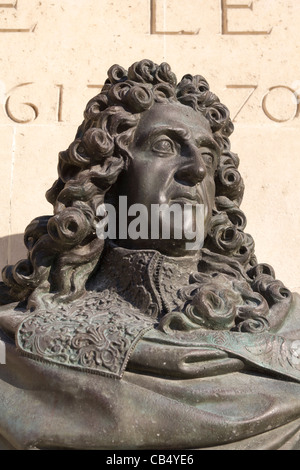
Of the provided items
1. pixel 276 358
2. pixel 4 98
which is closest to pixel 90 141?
pixel 276 358

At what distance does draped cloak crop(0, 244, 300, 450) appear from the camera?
269cm

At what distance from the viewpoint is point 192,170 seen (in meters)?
3.18

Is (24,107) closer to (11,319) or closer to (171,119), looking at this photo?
(171,119)

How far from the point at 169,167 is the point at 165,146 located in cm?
9

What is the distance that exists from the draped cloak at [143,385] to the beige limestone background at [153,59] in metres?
1.36

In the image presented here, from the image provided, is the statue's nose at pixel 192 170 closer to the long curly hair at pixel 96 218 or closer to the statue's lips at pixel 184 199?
the statue's lips at pixel 184 199

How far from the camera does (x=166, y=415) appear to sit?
8.86 feet

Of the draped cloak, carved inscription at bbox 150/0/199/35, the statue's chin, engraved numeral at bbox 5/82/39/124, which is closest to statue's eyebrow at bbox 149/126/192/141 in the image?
the statue's chin

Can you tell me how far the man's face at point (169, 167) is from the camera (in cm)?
318

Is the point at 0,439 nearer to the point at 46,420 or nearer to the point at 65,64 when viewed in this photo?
the point at 46,420

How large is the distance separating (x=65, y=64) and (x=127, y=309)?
1.89 metres

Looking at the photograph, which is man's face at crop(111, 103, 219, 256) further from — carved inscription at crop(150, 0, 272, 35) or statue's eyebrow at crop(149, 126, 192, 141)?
carved inscription at crop(150, 0, 272, 35)

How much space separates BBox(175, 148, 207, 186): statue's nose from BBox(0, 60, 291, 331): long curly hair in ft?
0.68

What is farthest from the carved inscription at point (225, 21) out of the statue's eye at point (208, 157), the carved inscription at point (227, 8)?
the statue's eye at point (208, 157)
